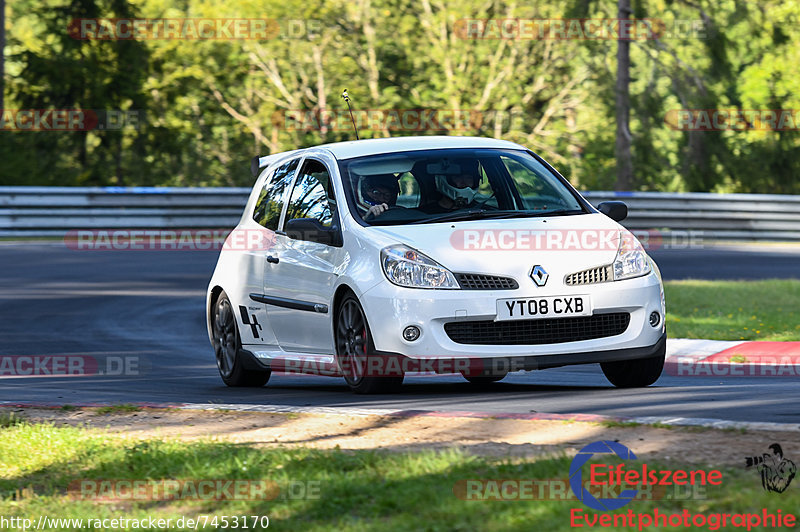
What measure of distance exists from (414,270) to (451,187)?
1.22 metres

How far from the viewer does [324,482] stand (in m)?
6.29

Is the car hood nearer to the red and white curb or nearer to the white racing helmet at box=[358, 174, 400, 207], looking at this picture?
the white racing helmet at box=[358, 174, 400, 207]

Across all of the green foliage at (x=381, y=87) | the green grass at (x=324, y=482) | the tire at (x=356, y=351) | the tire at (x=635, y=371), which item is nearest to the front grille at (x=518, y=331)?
the tire at (x=356, y=351)

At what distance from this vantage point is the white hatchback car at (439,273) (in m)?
9.25

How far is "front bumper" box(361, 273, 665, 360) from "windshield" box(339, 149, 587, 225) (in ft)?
2.58

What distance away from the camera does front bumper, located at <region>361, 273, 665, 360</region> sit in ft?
30.1

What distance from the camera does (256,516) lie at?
5836 millimetres

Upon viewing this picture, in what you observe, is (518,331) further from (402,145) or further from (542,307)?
(402,145)

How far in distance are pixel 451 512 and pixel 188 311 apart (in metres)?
12.0

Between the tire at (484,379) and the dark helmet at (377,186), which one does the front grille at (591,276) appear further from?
the tire at (484,379)

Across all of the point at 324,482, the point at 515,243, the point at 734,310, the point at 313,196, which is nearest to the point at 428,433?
the point at 324,482

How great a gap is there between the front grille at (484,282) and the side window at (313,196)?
1454mm

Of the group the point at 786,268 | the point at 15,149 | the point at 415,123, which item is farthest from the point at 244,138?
the point at 786,268

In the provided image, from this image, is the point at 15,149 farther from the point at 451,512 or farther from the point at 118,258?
the point at 451,512
